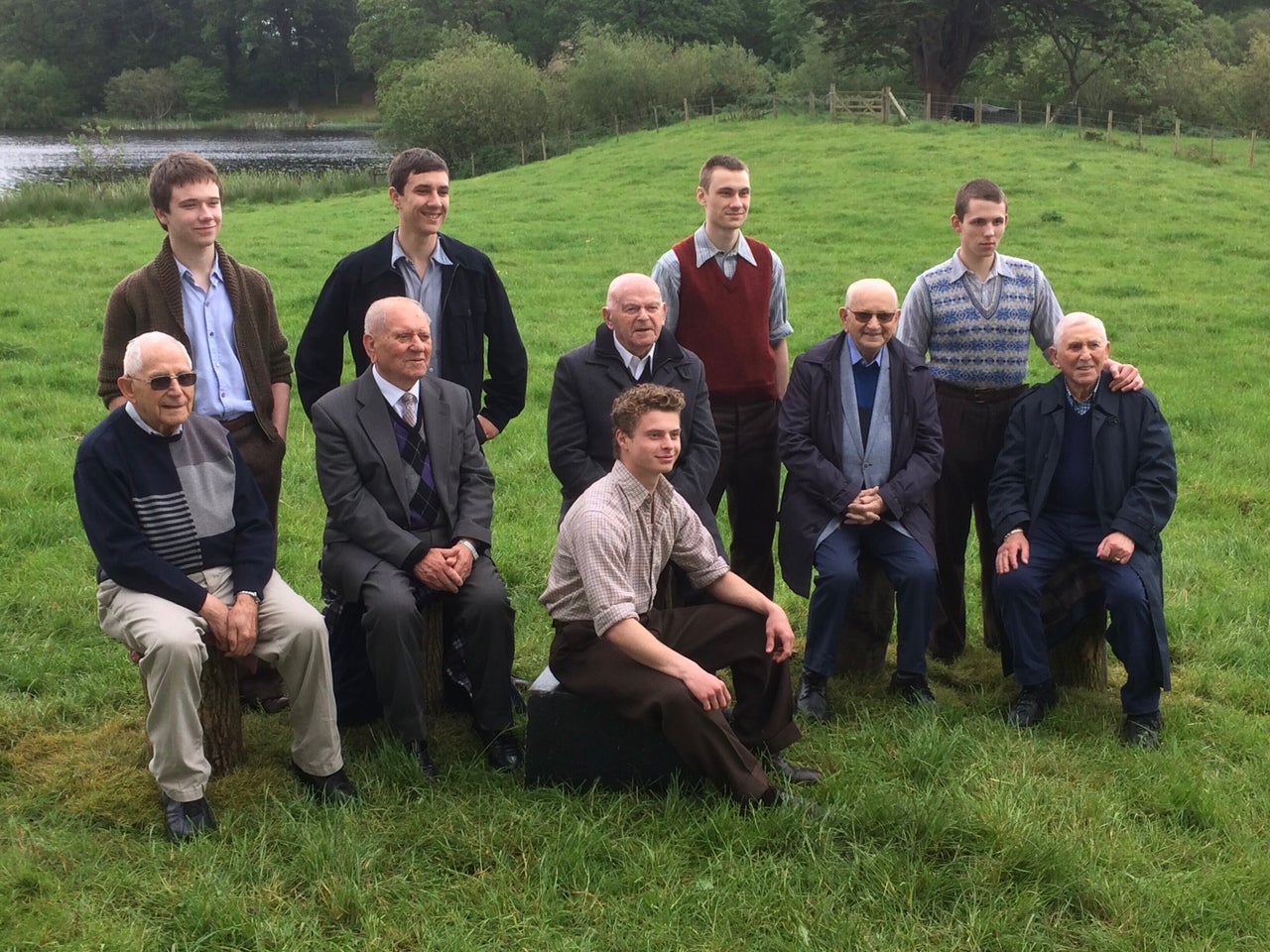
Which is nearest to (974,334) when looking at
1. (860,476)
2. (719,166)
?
(860,476)

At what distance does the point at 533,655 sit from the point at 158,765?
2.18m

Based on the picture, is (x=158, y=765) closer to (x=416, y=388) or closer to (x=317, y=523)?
(x=416, y=388)

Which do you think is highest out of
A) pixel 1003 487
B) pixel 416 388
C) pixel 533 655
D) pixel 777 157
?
pixel 777 157

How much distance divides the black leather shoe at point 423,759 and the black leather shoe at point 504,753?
241 millimetres

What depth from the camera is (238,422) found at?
5219 mm

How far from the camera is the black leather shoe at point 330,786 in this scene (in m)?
4.47

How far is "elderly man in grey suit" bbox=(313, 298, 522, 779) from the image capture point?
15.6 feet

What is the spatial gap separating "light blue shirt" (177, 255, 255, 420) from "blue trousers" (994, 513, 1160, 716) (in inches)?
145

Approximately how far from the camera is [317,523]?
803 centimetres

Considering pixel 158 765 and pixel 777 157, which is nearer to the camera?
pixel 158 765

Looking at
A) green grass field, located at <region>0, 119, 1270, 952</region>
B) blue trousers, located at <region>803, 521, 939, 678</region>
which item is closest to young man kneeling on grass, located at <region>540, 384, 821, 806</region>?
green grass field, located at <region>0, 119, 1270, 952</region>

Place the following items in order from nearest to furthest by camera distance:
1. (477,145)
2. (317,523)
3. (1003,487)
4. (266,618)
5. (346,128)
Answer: (266,618)
(1003,487)
(317,523)
(477,145)
(346,128)

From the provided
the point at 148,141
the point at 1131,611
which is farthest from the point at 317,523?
the point at 148,141

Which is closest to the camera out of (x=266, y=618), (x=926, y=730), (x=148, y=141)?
(x=266, y=618)
